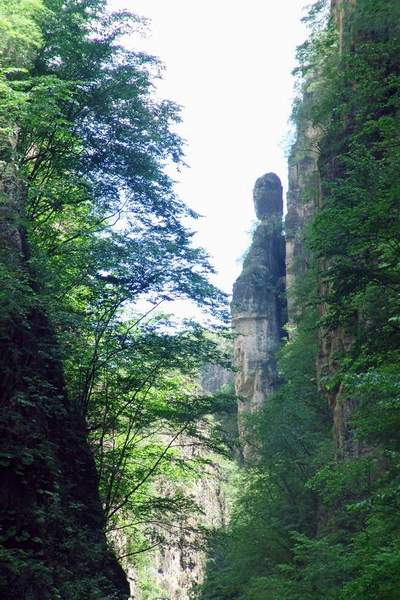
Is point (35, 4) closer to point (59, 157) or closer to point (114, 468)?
point (59, 157)

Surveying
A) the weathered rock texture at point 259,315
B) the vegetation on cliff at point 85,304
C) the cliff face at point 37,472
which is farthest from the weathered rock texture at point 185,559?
the weathered rock texture at point 259,315

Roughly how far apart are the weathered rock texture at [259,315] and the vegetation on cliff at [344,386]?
16.8 metres

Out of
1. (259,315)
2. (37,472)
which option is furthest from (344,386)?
(259,315)

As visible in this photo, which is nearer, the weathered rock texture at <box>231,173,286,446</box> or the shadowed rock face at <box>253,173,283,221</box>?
the weathered rock texture at <box>231,173,286,446</box>

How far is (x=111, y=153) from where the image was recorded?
53.1 ft

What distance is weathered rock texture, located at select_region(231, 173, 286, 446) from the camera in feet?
137

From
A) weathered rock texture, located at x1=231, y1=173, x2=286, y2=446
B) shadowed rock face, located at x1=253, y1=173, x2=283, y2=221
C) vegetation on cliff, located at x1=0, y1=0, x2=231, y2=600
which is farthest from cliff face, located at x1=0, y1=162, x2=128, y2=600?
shadowed rock face, located at x1=253, y1=173, x2=283, y2=221

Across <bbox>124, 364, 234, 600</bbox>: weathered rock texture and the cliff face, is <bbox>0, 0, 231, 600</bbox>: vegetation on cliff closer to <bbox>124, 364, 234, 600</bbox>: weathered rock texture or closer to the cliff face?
the cliff face

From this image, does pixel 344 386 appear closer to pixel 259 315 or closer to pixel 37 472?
pixel 37 472

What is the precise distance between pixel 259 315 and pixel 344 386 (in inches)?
1309

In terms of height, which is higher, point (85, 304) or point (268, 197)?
point (268, 197)

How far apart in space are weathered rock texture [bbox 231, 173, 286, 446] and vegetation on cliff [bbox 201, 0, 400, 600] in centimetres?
1678

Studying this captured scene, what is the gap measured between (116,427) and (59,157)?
7046mm

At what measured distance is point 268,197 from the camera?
4819 cm
